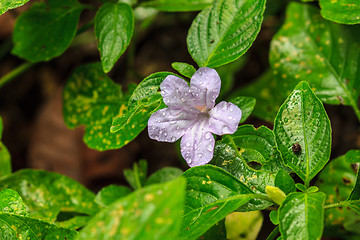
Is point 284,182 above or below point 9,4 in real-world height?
below

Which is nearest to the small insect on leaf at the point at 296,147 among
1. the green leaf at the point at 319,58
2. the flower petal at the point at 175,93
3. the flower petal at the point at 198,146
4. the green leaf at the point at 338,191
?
the flower petal at the point at 198,146

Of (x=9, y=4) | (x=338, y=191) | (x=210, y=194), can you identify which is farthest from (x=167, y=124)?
(x=338, y=191)

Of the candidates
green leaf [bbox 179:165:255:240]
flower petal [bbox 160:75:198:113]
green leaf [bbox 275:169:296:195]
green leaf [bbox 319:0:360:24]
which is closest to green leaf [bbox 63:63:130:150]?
flower petal [bbox 160:75:198:113]

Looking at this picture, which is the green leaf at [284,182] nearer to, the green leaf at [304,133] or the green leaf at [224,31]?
the green leaf at [304,133]

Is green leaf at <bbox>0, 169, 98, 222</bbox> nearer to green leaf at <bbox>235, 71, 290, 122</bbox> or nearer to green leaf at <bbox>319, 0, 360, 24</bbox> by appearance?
green leaf at <bbox>235, 71, 290, 122</bbox>

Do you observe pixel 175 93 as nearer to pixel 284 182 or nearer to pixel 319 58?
pixel 284 182

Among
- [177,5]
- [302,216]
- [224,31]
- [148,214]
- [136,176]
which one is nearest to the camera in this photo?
[148,214]
